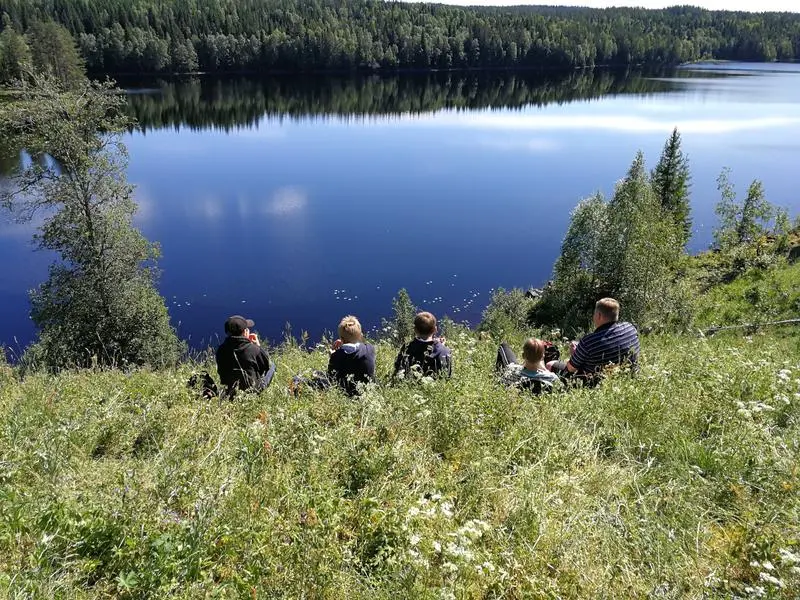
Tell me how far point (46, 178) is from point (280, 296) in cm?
1421

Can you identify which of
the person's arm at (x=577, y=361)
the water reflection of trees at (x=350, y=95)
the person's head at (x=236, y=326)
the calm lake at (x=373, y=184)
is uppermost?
the person's head at (x=236, y=326)

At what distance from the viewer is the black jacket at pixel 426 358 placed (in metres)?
5.99

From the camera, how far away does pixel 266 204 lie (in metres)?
42.4

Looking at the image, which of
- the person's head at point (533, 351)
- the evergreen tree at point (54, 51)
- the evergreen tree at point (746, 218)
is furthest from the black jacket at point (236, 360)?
the evergreen tree at point (54, 51)

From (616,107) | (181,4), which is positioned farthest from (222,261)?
(181,4)

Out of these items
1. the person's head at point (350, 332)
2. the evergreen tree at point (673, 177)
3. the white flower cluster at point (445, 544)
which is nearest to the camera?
the white flower cluster at point (445, 544)

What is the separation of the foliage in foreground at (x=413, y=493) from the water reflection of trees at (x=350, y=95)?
221ft

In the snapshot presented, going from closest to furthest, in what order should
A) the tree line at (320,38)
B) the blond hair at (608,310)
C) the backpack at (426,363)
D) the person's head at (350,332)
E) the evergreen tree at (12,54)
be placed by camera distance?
the backpack at (426,363) < the person's head at (350,332) < the blond hair at (608,310) < the evergreen tree at (12,54) < the tree line at (320,38)

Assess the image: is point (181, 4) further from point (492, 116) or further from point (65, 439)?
point (65, 439)

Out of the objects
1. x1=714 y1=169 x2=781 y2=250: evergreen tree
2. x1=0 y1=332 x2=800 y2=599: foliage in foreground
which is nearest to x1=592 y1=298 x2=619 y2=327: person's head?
x1=0 y1=332 x2=800 y2=599: foliage in foreground

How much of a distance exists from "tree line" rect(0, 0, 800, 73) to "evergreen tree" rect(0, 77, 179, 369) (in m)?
79.6

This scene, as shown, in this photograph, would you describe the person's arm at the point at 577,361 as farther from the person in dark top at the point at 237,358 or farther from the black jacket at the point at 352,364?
the person in dark top at the point at 237,358

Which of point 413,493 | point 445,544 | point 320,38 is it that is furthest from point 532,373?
point 320,38

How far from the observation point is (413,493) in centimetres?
355
